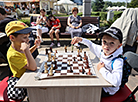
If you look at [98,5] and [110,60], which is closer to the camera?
[110,60]

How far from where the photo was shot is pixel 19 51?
1.67 m

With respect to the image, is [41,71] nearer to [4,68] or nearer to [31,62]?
[31,62]

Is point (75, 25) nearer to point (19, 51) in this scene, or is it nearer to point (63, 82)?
point (19, 51)

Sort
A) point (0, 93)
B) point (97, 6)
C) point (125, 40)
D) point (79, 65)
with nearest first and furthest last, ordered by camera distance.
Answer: point (0, 93) → point (79, 65) → point (125, 40) → point (97, 6)

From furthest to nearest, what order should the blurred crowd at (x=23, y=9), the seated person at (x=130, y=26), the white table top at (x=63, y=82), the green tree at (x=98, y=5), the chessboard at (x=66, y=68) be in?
the green tree at (x=98, y=5) → the blurred crowd at (x=23, y=9) → the seated person at (x=130, y=26) → the chessboard at (x=66, y=68) → the white table top at (x=63, y=82)

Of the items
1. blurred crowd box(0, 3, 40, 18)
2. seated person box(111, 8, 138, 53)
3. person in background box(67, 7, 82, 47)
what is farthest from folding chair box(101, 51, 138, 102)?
blurred crowd box(0, 3, 40, 18)

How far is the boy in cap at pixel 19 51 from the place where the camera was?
1544 mm

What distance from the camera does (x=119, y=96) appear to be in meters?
1.57

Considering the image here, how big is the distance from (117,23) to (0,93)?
3408 millimetres

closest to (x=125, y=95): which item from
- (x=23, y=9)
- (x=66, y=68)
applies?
(x=66, y=68)

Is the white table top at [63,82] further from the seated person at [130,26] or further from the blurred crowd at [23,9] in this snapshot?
the blurred crowd at [23,9]

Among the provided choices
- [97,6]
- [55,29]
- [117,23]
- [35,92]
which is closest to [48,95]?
[35,92]

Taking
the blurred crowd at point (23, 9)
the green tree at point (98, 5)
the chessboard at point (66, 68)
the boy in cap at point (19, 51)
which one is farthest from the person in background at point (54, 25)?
the green tree at point (98, 5)

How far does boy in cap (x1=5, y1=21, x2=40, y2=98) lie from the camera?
5.07 feet
